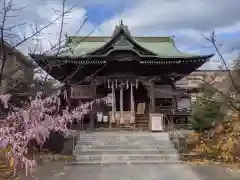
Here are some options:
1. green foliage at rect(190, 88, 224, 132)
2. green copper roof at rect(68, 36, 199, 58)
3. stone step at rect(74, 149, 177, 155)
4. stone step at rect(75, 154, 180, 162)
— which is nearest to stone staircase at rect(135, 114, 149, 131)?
green copper roof at rect(68, 36, 199, 58)

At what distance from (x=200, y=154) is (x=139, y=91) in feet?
30.5

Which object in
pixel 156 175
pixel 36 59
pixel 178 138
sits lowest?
pixel 156 175

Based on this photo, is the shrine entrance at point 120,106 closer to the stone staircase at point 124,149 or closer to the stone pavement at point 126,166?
the stone staircase at point 124,149

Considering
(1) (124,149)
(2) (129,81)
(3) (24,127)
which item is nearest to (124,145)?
(1) (124,149)

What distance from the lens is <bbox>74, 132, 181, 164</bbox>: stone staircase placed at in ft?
42.7

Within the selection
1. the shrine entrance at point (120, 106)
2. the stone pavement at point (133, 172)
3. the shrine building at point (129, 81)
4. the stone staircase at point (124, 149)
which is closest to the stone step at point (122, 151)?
the stone staircase at point (124, 149)

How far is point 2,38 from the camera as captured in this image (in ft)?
13.3

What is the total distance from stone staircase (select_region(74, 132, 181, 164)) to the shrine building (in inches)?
133

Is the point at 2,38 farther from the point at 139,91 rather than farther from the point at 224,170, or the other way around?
the point at 139,91

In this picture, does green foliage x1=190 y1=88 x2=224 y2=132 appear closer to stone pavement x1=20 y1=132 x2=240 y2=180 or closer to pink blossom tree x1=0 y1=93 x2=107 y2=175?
stone pavement x1=20 y1=132 x2=240 y2=180

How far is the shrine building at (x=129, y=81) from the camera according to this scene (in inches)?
755

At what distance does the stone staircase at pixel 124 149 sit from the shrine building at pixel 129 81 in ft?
11.1

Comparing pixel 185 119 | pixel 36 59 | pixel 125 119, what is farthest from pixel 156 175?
pixel 185 119

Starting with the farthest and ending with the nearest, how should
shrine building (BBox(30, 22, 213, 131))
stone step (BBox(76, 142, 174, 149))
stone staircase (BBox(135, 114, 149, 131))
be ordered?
stone staircase (BBox(135, 114, 149, 131)) < shrine building (BBox(30, 22, 213, 131)) < stone step (BBox(76, 142, 174, 149))
